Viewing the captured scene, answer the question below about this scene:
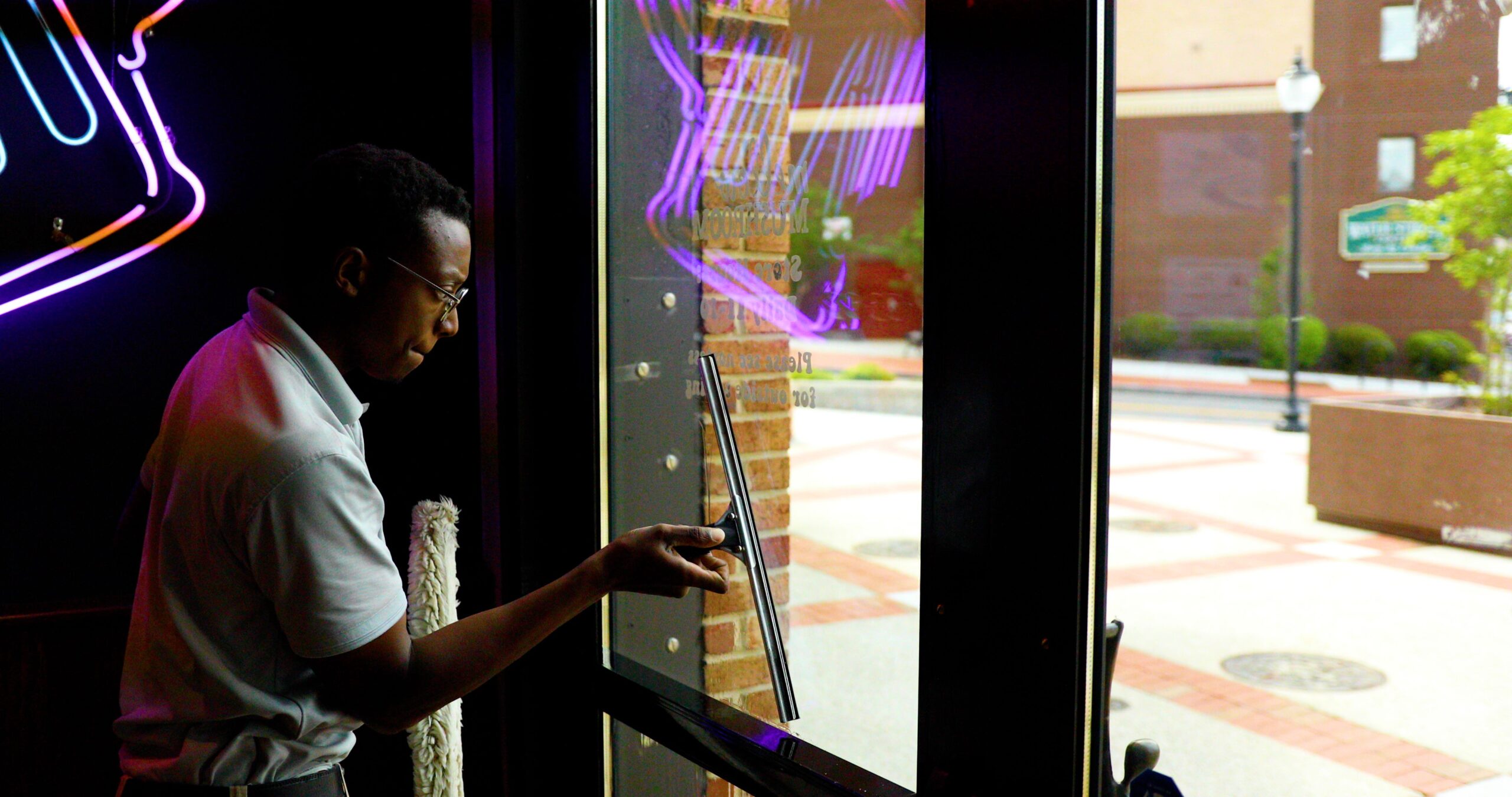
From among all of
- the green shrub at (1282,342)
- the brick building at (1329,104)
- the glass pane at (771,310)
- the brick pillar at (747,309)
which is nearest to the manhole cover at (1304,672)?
the green shrub at (1282,342)

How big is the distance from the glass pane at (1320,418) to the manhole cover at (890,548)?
0.28 m

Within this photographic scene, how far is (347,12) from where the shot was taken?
7.44ft

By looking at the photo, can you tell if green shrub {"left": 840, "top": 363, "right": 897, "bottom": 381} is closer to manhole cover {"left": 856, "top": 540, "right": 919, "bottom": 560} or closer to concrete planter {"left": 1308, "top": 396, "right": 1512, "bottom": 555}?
manhole cover {"left": 856, "top": 540, "right": 919, "bottom": 560}

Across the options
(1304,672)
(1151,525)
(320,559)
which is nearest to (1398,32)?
(320,559)

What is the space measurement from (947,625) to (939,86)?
1.99 feet

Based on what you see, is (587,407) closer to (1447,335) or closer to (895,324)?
(895,324)

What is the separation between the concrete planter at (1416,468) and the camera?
1.53 m

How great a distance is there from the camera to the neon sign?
212 cm

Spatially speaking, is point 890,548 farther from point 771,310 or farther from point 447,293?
point 447,293

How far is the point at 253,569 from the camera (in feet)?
3.91

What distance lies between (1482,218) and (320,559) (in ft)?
4.29

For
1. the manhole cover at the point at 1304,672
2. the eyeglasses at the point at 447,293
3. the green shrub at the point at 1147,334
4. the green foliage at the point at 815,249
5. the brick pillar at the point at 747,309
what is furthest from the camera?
the manhole cover at the point at 1304,672

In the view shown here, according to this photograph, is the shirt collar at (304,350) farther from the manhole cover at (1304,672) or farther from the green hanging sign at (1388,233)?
the manhole cover at (1304,672)

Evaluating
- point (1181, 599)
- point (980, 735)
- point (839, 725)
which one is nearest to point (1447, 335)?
point (980, 735)
